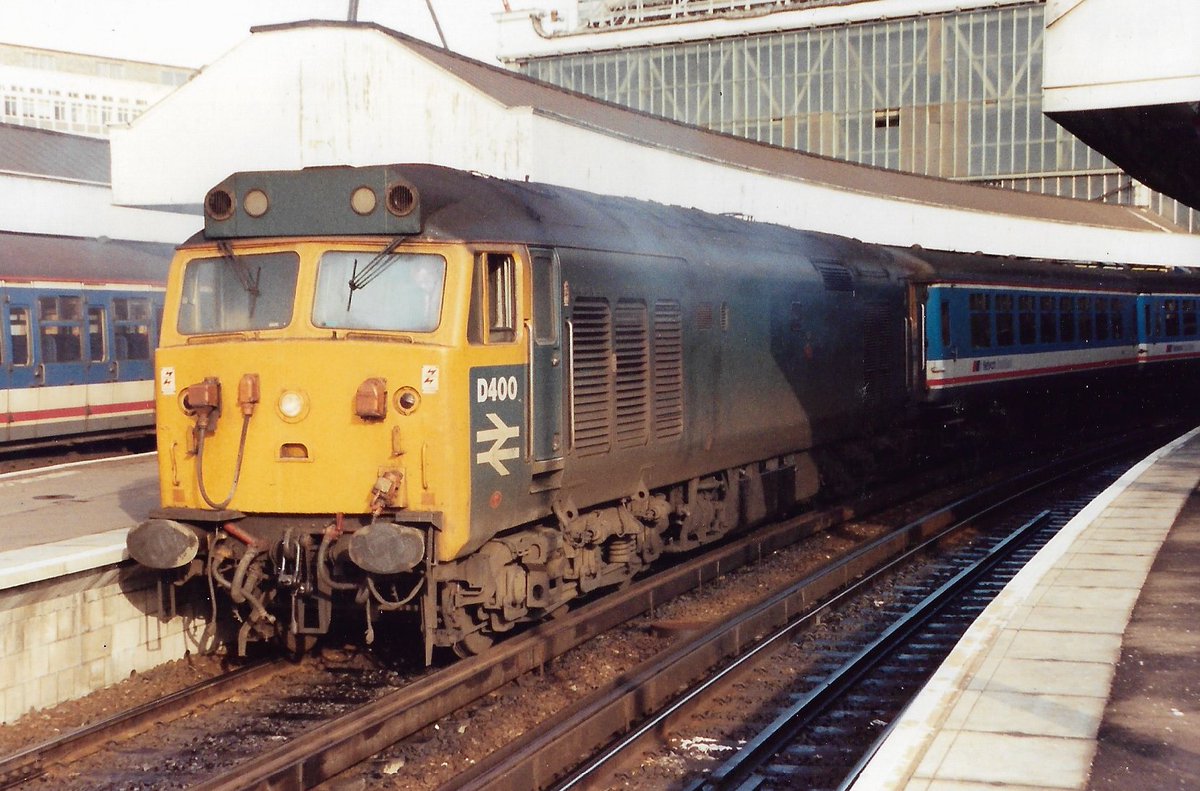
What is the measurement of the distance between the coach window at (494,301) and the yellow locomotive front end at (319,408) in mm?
29

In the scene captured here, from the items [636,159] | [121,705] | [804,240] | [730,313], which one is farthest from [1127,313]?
[121,705]

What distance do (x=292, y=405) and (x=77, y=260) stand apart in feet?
47.6

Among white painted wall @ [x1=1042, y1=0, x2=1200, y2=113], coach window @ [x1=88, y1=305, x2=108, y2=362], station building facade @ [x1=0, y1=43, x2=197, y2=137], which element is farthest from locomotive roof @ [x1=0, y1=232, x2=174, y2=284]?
station building facade @ [x1=0, y1=43, x2=197, y2=137]

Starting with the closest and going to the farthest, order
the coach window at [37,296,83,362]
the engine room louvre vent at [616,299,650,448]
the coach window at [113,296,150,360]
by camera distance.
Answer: the engine room louvre vent at [616,299,650,448] < the coach window at [37,296,83,362] < the coach window at [113,296,150,360]

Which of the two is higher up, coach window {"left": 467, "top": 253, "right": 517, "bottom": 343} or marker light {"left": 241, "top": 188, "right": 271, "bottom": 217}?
marker light {"left": 241, "top": 188, "right": 271, "bottom": 217}

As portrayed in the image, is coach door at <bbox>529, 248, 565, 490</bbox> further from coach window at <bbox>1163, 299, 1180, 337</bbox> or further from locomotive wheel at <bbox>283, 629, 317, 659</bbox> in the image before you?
coach window at <bbox>1163, 299, 1180, 337</bbox>

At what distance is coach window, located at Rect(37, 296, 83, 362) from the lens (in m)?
21.1

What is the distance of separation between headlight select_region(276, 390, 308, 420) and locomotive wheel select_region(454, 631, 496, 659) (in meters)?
2.08

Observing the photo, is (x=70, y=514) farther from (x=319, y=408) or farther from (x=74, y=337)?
(x=74, y=337)

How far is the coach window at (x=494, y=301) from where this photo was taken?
961 cm

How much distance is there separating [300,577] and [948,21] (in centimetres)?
4838

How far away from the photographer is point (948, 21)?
52.6 m

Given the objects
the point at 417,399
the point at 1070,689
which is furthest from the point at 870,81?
the point at 1070,689

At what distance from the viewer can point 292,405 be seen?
30.8ft
